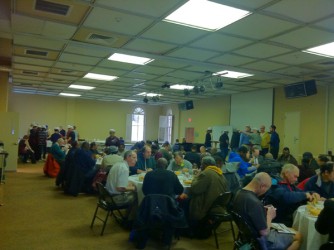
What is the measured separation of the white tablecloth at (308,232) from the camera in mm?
2893

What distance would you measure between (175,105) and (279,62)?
10.6 m

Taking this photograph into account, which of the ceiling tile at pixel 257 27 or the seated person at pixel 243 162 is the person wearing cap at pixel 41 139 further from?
the ceiling tile at pixel 257 27

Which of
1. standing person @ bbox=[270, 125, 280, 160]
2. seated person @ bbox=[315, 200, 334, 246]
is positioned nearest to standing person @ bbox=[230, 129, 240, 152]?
standing person @ bbox=[270, 125, 280, 160]

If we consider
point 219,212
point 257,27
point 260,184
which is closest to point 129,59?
point 257,27

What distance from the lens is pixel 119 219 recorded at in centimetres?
489

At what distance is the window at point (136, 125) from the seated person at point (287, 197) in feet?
47.9

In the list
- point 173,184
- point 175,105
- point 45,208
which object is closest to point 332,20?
point 173,184

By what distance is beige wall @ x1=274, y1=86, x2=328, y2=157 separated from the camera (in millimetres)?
8805

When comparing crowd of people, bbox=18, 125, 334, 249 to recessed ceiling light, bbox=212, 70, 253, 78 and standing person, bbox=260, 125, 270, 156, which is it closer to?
recessed ceiling light, bbox=212, 70, 253, 78

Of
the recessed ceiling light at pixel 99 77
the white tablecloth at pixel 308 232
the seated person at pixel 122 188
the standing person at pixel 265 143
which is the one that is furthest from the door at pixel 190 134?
the white tablecloth at pixel 308 232

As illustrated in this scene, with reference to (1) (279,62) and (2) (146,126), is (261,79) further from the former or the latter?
(2) (146,126)

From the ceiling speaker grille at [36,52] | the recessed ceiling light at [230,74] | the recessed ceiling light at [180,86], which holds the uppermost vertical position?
the recessed ceiling light at [230,74]

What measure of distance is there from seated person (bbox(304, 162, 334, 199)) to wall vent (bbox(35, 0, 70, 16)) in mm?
4037

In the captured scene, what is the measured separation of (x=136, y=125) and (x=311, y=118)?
11.1m
